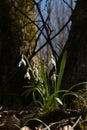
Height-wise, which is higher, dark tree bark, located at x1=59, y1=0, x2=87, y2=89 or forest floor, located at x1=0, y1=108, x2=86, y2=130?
dark tree bark, located at x1=59, y1=0, x2=87, y2=89

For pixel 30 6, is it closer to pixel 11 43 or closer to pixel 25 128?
pixel 11 43

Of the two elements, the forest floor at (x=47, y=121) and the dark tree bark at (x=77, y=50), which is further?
the dark tree bark at (x=77, y=50)

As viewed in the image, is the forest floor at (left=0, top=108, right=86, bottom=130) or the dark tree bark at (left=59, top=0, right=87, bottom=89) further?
the dark tree bark at (left=59, top=0, right=87, bottom=89)

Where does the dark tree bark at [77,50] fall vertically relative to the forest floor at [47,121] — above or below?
above

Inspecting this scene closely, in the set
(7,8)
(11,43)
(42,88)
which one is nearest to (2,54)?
(11,43)
